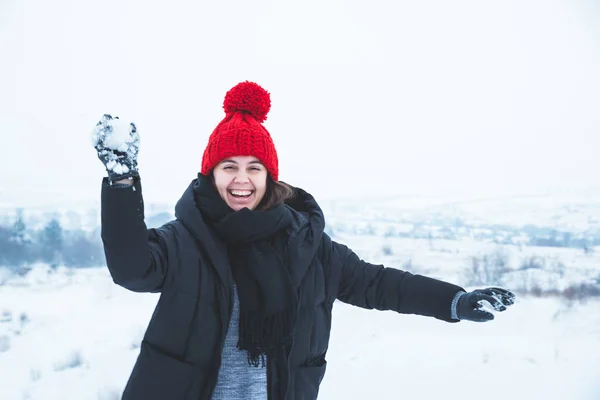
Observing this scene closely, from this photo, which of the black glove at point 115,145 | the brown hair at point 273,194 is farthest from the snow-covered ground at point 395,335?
the black glove at point 115,145

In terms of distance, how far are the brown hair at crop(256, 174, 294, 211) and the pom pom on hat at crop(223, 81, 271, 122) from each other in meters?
0.20

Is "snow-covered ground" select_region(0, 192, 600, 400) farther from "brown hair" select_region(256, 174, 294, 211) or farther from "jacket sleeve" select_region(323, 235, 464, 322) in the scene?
"brown hair" select_region(256, 174, 294, 211)

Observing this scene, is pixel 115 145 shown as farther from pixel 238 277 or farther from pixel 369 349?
pixel 369 349

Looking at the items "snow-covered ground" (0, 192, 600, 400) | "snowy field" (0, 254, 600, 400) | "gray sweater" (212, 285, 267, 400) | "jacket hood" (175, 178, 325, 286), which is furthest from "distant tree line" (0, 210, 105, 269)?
"gray sweater" (212, 285, 267, 400)

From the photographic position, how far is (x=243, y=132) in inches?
50.4

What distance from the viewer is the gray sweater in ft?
3.76

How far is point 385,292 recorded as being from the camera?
1.41 metres

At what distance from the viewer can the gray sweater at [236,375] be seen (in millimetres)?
1146

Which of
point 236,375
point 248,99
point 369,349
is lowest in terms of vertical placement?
point 369,349

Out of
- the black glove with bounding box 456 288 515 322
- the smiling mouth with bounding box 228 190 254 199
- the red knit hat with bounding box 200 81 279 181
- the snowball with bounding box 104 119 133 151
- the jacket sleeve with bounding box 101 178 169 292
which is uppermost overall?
the red knit hat with bounding box 200 81 279 181

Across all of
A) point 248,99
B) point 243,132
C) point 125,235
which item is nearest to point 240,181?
point 243,132

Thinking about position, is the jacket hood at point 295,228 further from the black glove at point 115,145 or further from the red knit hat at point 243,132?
the black glove at point 115,145

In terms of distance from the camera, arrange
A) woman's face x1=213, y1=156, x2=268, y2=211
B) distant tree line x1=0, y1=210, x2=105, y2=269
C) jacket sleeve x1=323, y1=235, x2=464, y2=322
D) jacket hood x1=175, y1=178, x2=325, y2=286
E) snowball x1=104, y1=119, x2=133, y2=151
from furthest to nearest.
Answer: distant tree line x1=0, y1=210, x2=105, y2=269, jacket sleeve x1=323, y1=235, x2=464, y2=322, woman's face x1=213, y1=156, x2=268, y2=211, jacket hood x1=175, y1=178, x2=325, y2=286, snowball x1=104, y1=119, x2=133, y2=151

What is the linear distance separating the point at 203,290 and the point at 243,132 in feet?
1.45
